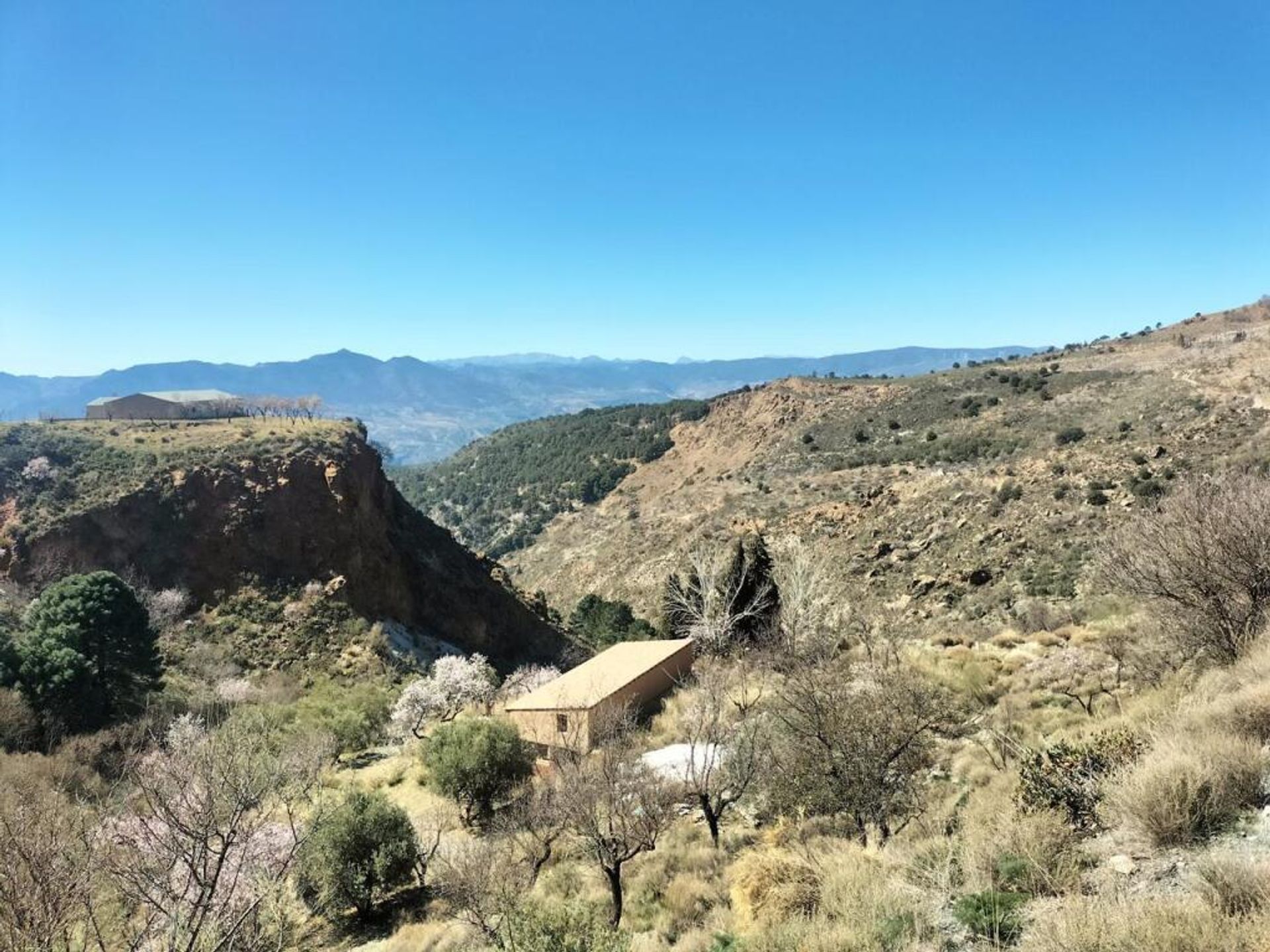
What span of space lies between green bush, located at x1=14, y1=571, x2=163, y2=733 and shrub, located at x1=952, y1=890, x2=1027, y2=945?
27239 millimetres

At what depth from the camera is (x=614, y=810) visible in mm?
12094

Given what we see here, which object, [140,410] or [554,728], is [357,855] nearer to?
[554,728]

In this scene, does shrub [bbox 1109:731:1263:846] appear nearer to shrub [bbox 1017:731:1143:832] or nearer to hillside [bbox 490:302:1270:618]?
shrub [bbox 1017:731:1143:832]

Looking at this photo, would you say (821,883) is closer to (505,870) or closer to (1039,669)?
(505,870)

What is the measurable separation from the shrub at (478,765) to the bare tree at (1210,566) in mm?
14833

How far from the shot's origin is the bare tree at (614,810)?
11.0 m

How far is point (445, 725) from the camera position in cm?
1950

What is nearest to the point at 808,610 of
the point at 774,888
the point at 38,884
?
the point at 774,888

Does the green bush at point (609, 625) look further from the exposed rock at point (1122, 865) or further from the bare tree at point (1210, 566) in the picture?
the exposed rock at point (1122, 865)

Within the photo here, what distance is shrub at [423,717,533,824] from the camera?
1733cm

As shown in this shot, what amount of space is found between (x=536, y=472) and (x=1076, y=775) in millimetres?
108561

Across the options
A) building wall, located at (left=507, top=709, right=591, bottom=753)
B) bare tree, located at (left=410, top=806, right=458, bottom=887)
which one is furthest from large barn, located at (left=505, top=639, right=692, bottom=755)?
bare tree, located at (left=410, top=806, right=458, bottom=887)

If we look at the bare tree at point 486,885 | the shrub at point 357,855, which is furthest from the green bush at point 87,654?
the bare tree at point 486,885

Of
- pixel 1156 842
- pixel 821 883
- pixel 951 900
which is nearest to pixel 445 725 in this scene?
pixel 821 883
